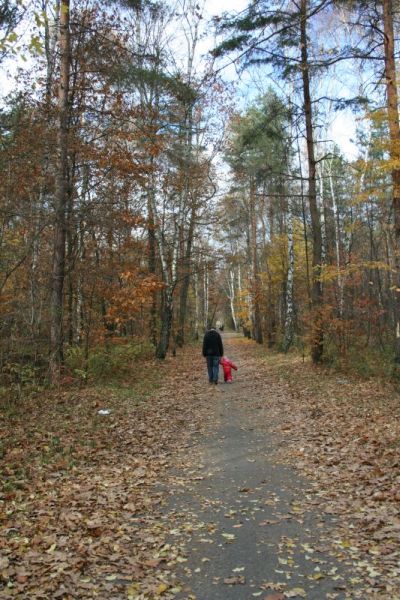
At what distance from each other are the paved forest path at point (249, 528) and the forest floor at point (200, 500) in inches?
0.6

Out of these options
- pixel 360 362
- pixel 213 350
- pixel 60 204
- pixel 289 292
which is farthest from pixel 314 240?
pixel 60 204

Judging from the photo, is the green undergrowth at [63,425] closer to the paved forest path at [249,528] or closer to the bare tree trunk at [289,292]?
the paved forest path at [249,528]

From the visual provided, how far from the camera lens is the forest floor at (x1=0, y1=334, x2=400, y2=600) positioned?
4039 mm

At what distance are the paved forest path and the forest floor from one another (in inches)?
0.6

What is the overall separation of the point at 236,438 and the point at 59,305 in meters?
6.44

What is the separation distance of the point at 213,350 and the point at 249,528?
934cm

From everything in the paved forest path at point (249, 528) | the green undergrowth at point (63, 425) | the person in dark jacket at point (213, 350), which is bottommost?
the paved forest path at point (249, 528)

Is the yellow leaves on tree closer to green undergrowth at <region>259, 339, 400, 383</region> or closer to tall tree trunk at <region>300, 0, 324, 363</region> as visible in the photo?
tall tree trunk at <region>300, 0, 324, 363</region>

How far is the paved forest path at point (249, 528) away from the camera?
3.93 m

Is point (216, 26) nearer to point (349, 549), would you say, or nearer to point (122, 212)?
point (122, 212)

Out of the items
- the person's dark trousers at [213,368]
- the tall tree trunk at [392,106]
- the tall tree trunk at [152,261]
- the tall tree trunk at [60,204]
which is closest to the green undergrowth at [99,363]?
the tall tree trunk at [60,204]

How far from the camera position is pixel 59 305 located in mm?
12688

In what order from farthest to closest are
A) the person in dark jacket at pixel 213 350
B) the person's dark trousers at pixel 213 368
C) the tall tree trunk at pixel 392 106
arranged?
1. the person's dark trousers at pixel 213 368
2. the person in dark jacket at pixel 213 350
3. the tall tree trunk at pixel 392 106

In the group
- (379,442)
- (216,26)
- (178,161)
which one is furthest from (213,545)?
(178,161)
